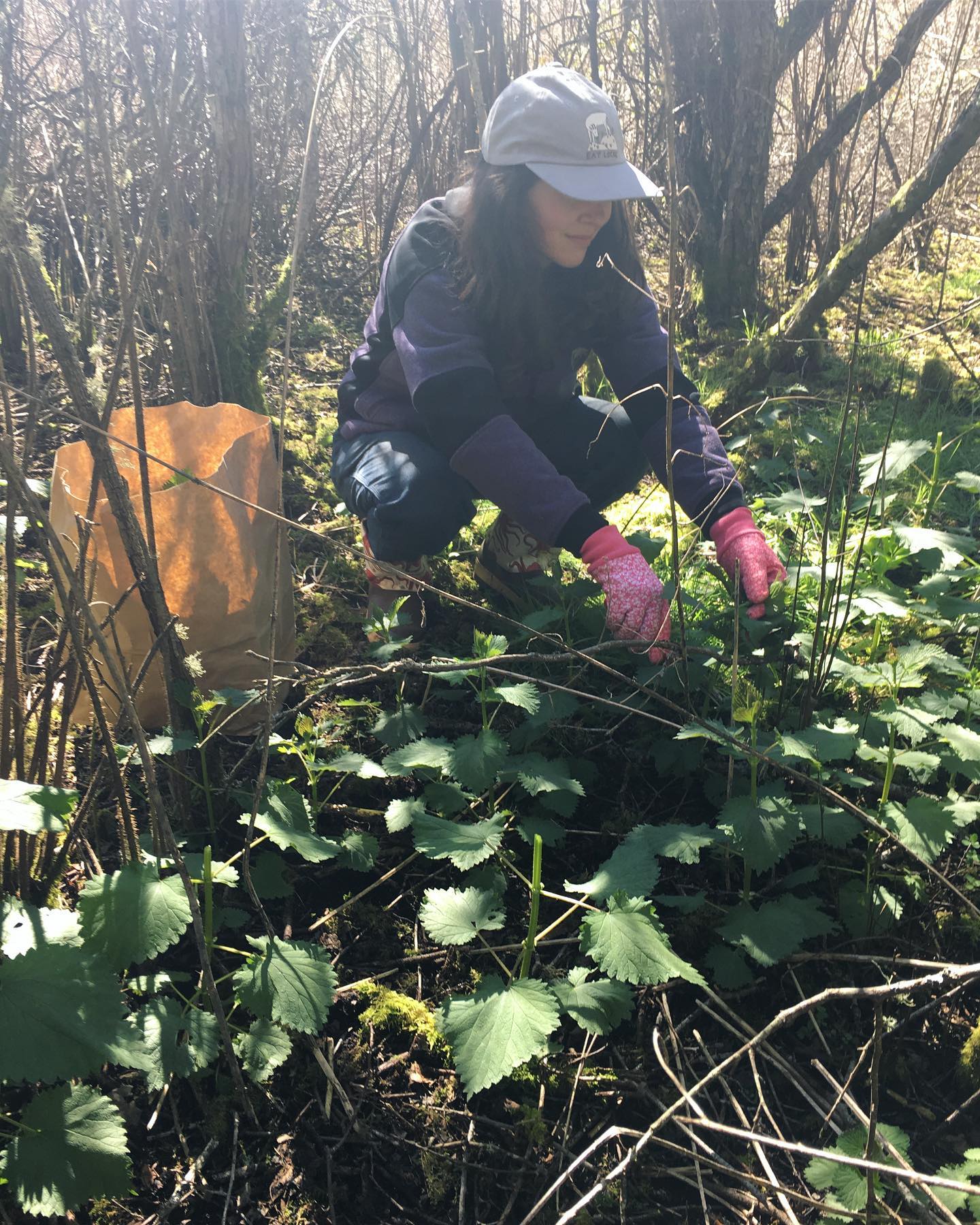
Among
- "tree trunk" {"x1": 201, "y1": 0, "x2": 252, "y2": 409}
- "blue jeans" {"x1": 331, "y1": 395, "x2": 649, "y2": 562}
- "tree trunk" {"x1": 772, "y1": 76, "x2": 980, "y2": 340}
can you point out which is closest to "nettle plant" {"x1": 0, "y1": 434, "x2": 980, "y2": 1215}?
"blue jeans" {"x1": 331, "y1": 395, "x2": 649, "y2": 562}

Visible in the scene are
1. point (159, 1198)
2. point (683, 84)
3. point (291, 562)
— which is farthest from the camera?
point (683, 84)

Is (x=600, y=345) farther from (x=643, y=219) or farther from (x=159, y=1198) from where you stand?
(x=643, y=219)

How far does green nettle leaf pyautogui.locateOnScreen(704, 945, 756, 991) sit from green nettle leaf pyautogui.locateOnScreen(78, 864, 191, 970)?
2.26ft

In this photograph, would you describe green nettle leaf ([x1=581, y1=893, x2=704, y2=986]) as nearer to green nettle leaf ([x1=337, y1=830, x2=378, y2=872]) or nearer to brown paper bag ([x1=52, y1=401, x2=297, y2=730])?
green nettle leaf ([x1=337, y1=830, x2=378, y2=872])

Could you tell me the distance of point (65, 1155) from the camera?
0.93 meters

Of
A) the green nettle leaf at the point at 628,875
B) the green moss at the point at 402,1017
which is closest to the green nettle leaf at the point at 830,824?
the green nettle leaf at the point at 628,875

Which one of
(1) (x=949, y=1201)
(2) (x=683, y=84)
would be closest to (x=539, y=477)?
(1) (x=949, y=1201)

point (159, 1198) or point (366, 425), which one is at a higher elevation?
point (366, 425)

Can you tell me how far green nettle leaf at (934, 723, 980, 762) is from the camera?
51.8 inches

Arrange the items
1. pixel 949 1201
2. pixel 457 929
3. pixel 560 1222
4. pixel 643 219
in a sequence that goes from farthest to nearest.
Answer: pixel 643 219, pixel 457 929, pixel 949 1201, pixel 560 1222

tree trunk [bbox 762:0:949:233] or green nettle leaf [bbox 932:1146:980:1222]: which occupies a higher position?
tree trunk [bbox 762:0:949:233]

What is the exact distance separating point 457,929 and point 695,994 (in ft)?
1.30

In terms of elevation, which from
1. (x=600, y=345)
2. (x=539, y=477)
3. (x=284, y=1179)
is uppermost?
(x=600, y=345)

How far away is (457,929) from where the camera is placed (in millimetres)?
1206
